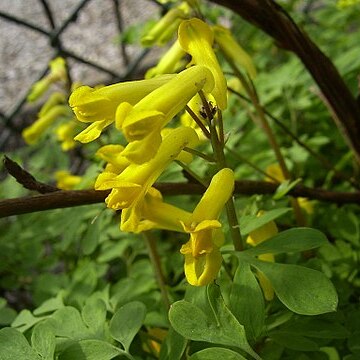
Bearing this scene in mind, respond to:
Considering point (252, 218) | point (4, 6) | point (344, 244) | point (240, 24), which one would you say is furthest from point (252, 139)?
point (4, 6)

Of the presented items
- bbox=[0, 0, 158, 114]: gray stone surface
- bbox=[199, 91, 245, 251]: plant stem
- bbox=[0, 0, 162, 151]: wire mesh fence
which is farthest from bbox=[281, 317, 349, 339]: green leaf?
bbox=[0, 0, 158, 114]: gray stone surface

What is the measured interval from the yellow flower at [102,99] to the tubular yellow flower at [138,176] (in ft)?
0.18

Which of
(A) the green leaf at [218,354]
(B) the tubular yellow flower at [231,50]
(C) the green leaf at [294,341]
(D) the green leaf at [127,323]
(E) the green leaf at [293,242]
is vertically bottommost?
(D) the green leaf at [127,323]

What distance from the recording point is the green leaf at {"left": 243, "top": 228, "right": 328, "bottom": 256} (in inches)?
26.5

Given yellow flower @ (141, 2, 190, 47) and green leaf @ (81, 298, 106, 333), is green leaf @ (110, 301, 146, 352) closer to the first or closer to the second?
green leaf @ (81, 298, 106, 333)

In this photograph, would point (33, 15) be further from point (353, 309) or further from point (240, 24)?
point (353, 309)

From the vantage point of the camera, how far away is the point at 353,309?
2.53 ft

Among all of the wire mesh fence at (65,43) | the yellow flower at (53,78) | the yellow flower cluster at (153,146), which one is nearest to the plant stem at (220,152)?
the yellow flower cluster at (153,146)

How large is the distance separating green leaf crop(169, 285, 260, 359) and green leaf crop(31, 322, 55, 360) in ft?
0.47

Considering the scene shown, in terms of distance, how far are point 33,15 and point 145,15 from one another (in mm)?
618

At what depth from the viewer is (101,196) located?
0.77 metres

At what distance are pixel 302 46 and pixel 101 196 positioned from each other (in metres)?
0.42

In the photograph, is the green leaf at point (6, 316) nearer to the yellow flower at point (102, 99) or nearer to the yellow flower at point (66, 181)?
the yellow flower at point (102, 99)

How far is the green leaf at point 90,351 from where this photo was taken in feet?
2.13
